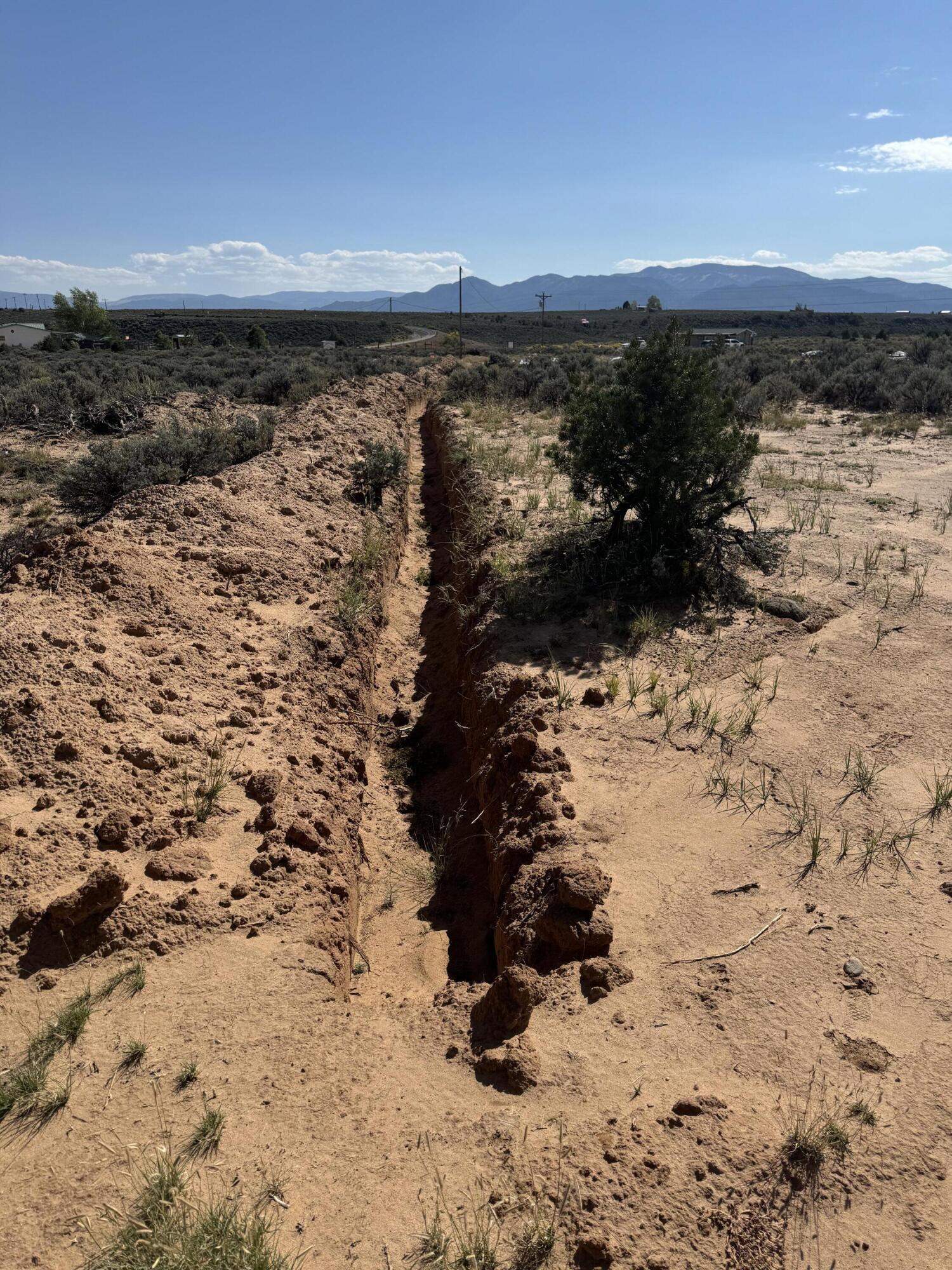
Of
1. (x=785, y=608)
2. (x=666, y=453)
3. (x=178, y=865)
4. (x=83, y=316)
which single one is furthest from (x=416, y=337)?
(x=178, y=865)

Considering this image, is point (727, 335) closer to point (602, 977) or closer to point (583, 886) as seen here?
point (583, 886)

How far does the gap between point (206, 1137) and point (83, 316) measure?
70176 millimetres

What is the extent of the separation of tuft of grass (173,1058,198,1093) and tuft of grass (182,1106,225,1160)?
185 millimetres

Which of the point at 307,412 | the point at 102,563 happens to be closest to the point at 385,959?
the point at 102,563

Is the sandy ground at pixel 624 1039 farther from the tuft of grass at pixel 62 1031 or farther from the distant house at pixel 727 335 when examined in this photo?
the distant house at pixel 727 335

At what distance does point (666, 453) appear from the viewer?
25.4 ft

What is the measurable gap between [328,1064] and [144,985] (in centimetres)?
99

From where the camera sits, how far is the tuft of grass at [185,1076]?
3051mm

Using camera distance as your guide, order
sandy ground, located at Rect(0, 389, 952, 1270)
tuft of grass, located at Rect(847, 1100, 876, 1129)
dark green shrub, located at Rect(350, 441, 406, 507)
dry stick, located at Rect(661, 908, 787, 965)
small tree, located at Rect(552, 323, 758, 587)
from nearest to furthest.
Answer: sandy ground, located at Rect(0, 389, 952, 1270) → tuft of grass, located at Rect(847, 1100, 876, 1129) → dry stick, located at Rect(661, 908, 787, 965) → small tree, located at Rect(552, 323, 758, 587) → dark green shrub, located at Rect(350, 441, 406, 507)

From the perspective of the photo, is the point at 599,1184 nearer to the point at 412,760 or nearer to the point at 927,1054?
the point at 927,1054

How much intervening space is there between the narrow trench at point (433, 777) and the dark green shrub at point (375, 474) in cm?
145

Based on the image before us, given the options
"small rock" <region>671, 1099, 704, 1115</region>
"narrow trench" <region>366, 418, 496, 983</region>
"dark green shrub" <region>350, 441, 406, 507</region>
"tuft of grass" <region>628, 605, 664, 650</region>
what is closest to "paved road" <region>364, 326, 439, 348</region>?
"dark green shrub" <region>350, 441, 406, 507</region>

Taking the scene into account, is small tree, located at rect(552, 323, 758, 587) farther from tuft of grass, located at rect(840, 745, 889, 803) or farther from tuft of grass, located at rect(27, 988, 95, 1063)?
tuft of grass, located at rect(27, 988, 95, 1063)

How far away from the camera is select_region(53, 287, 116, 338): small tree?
196 ft
